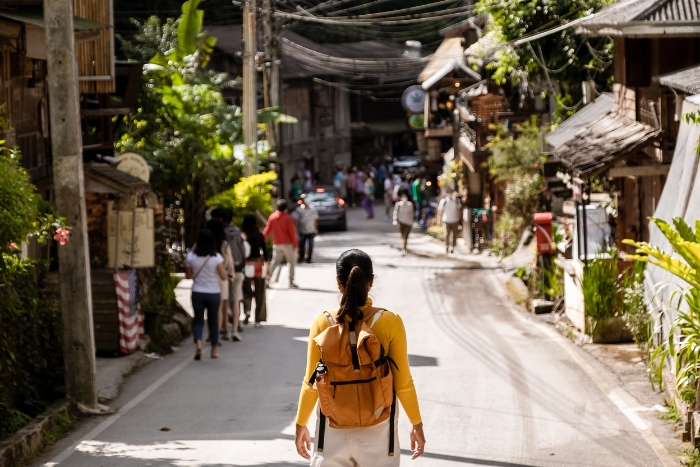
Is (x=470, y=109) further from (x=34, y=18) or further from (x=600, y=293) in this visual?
(x=34, y=18)

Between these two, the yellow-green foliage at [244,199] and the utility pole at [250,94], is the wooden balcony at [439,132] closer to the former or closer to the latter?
the utility pole at [250,94]

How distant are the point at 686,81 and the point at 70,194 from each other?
6875 millimetres

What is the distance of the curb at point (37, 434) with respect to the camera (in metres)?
9.43

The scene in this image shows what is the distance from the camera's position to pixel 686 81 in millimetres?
12734

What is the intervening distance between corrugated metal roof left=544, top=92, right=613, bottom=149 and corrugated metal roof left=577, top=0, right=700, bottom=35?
13.6ft

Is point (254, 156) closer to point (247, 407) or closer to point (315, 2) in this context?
point (247, 407)

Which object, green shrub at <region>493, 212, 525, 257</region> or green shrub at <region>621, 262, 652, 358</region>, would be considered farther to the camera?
green shrub at <region>493, 212, 525, 257</region>

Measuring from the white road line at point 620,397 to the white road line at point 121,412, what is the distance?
518cm

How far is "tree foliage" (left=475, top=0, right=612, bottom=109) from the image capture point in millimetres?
22266

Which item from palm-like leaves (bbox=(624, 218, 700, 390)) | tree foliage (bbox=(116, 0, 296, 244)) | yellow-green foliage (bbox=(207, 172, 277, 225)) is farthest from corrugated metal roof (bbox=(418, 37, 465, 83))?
palm-like leaves (bbox=(624, 218, 700, 390))

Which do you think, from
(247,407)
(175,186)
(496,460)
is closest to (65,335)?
(247,407)

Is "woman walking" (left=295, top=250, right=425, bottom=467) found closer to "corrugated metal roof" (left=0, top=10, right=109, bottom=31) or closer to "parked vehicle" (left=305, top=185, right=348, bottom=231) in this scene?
"corrugated metal roof" (left=0, top=10, right=109, bottom=31)

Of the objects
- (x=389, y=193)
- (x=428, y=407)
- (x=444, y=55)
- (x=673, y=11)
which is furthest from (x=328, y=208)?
(x=428, y=407)

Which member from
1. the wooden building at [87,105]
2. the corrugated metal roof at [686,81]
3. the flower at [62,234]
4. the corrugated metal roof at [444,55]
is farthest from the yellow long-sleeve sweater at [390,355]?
the corrugated metal roof at [444,55]
